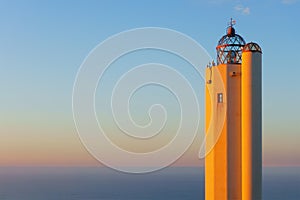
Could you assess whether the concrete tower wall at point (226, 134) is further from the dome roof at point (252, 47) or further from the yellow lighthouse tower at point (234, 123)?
the dome roof at point (252, 47)

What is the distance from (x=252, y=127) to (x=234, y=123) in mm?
699

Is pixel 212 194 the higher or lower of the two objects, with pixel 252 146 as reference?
lower

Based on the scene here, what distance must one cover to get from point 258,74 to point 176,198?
6797 centimetres

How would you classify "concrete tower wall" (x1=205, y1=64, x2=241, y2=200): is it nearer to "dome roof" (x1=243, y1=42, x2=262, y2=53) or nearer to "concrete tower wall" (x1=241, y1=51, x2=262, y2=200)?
"concrete tower wall" (x1=241, y1=51, x2=262, y2=200)

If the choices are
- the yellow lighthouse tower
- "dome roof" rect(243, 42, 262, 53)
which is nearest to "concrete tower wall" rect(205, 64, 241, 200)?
the yellow lighthouse tower

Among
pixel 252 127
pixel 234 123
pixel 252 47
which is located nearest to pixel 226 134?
pixel 234 123

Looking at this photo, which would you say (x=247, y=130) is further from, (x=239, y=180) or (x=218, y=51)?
(x=218, y=51)

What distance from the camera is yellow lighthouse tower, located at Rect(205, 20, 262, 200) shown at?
13250mm

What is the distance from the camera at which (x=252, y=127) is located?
520 inches

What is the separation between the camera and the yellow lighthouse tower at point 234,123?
43.5 feet

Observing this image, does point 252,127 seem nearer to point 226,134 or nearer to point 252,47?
point 226,134

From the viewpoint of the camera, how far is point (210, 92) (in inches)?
560

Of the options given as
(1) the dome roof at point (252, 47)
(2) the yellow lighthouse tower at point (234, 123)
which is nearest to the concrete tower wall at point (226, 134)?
(2) the yellow lighthouse tower at point (234, 123)

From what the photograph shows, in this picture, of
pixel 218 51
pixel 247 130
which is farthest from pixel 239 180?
pixel 218 51
